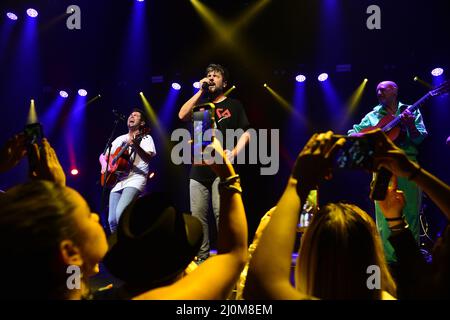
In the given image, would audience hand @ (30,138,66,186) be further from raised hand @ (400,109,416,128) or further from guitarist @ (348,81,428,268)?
raised hand @ (400,109,416,128)

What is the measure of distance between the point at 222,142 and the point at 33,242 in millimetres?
2838

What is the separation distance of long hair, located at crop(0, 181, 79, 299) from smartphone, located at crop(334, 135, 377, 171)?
877 mm

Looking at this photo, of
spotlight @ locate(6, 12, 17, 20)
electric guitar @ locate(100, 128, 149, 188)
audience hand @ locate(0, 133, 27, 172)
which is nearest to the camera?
audience hand @ locate(0, 133, 27, 172)

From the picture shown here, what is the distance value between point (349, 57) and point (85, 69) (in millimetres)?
4408

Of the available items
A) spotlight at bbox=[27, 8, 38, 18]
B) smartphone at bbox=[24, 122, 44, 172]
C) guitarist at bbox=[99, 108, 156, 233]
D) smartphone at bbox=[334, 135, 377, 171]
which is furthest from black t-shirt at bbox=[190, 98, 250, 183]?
spotlight at bbox=[27, 8, 38, 18]

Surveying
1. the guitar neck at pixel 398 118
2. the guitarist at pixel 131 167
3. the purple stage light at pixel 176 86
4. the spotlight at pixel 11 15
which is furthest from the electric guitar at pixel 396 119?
the spotlight at pixel 11 15

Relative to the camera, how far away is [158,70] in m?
6.18

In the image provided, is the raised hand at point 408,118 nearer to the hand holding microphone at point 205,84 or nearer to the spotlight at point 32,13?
the hand holding microphone at point 205,84

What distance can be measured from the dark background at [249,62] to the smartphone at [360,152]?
4.81 metres

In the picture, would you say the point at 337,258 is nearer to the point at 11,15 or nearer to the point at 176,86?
the point at 176,86

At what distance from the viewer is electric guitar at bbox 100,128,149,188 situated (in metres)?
4.50

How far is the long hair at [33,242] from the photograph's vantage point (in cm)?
88

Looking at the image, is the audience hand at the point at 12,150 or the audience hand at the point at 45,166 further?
the audience hand at the point at 12,150
